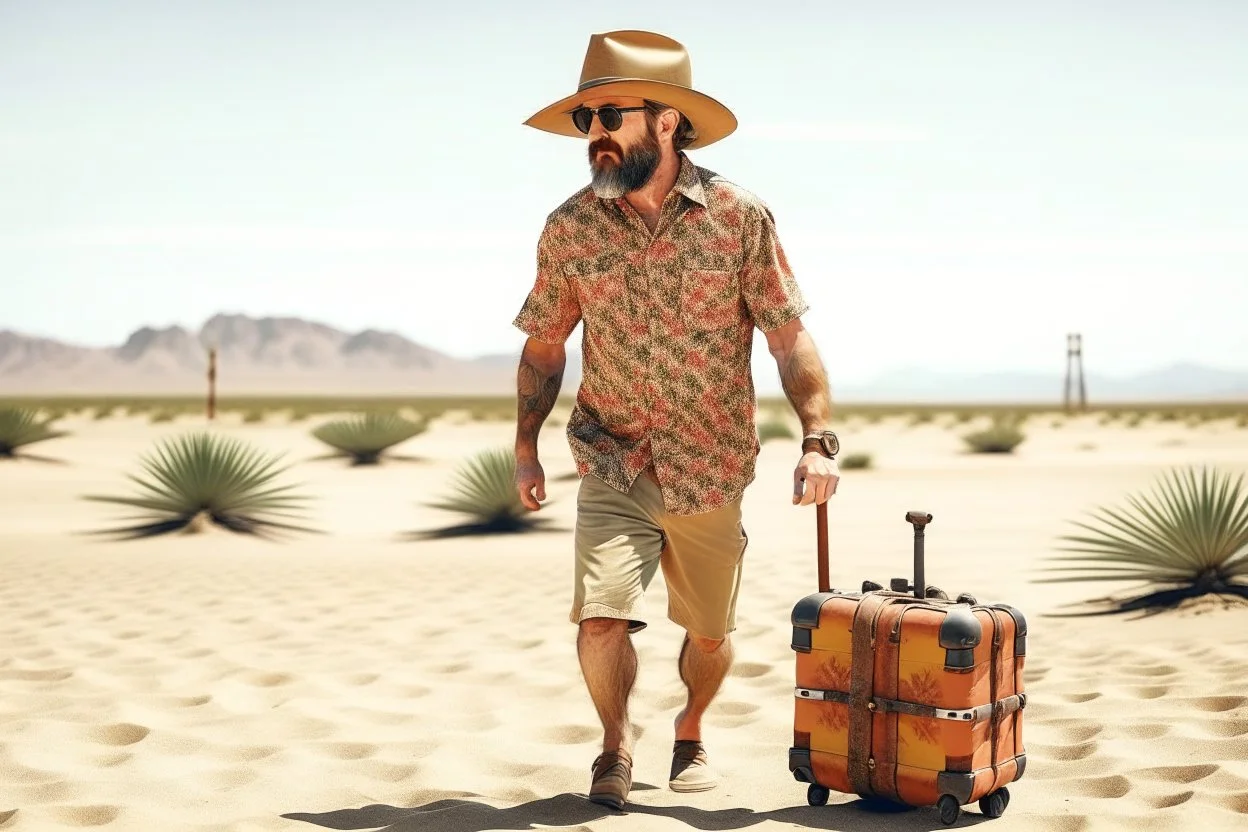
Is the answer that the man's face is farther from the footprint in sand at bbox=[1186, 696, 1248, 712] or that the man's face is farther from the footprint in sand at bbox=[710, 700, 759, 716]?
the footprint in sand at bbox=[1186, 696, 1248, 712]

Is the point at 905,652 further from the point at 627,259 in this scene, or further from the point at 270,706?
the point at 270,706

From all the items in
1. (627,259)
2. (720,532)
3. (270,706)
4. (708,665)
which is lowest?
(270,706)

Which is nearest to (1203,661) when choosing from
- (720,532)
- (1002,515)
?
(720,532)

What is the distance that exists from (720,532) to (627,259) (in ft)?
2.86

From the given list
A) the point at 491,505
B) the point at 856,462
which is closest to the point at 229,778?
the point at 491,505

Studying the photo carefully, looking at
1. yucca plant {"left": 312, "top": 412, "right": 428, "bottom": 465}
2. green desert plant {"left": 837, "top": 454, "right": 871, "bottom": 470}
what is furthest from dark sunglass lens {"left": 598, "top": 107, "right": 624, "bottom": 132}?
green desert plant {"left": 837, "top": 454, "right": 871, "bottom": 470}

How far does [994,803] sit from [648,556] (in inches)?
47.6

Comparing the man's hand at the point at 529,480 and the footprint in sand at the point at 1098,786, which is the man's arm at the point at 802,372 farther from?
the footprint in sand at the point at 1098,786

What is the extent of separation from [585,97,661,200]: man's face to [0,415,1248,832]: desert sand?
185cm

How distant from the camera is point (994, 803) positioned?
13.2 feet

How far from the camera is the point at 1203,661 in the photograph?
21.1ft

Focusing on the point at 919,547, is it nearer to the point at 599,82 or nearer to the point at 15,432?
the point at 599,82

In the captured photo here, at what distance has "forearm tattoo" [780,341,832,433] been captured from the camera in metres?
4.24

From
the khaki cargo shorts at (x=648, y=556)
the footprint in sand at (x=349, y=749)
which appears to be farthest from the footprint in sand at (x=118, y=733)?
the khaki cargo shorts at (x=648, y=556)
